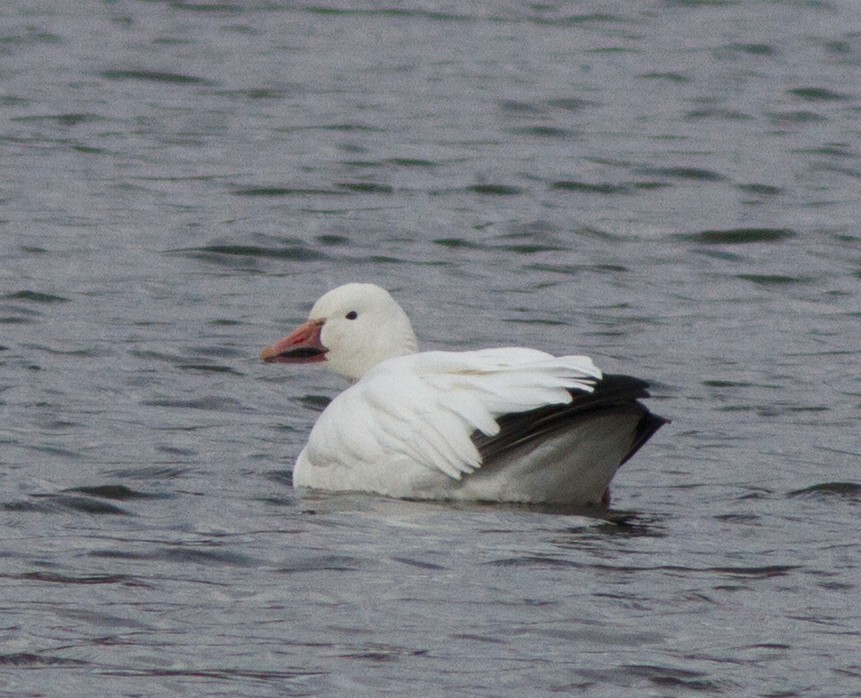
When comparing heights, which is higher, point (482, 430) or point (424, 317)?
point (482, 430)

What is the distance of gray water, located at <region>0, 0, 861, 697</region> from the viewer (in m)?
5.83

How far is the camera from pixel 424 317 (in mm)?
11094

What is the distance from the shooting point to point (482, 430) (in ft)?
23.8

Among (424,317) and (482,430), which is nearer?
(482,430)

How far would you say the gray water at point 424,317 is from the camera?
19.1 feet

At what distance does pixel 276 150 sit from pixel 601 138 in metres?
2.62

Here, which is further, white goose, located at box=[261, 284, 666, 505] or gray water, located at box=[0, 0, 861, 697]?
white goose, located at box=[261, 284, 666, 505]

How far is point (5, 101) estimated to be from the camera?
15.7 meters

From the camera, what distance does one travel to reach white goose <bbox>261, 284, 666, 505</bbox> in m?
7.17

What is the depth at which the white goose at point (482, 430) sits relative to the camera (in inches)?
282

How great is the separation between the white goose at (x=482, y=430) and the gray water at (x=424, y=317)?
147 mm

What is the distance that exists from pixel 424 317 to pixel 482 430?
153 inches

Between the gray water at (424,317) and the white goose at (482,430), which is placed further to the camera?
the white goose at (482,430)

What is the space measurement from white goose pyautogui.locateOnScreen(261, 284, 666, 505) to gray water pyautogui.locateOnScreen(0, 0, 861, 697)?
0.48 feet
